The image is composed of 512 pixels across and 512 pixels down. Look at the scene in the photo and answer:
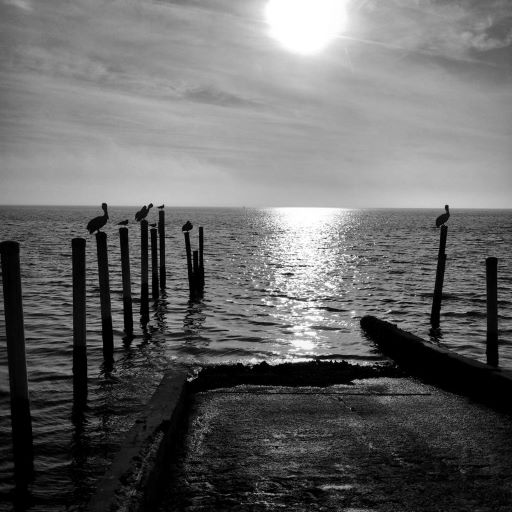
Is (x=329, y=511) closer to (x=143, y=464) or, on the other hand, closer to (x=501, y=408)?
(x=143, y=464)

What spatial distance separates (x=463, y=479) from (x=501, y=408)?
2.08 m

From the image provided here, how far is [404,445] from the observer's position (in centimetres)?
523

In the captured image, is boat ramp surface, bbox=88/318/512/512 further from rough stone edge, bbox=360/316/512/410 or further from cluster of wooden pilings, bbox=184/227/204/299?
cluster of wooden pilings, bbox=184/227/204/299

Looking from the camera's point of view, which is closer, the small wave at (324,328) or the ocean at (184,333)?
the ocean at (184,333)

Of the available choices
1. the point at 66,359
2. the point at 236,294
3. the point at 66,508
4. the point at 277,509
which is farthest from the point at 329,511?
the point at 236,294

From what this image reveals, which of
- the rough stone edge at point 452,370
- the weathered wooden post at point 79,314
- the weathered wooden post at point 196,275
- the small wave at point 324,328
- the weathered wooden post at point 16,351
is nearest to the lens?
the weathered wooden post at point 16,351

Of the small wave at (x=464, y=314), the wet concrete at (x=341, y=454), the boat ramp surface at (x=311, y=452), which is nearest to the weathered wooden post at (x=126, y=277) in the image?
the boat ramp surface at (x=311, y=452)

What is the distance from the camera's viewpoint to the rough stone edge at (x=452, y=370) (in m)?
6.49

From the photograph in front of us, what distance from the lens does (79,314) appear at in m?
7.73

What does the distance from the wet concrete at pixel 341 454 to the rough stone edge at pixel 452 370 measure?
0.93ft

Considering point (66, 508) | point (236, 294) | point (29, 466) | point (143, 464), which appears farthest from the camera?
point (236, 294)

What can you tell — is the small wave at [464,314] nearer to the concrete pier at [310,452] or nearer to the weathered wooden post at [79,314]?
the concrete pier at [310,452]

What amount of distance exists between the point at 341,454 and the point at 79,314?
4.37 meters

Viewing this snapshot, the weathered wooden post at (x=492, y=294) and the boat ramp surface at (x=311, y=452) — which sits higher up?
the weathered wooden post at (x=492, y=294)
